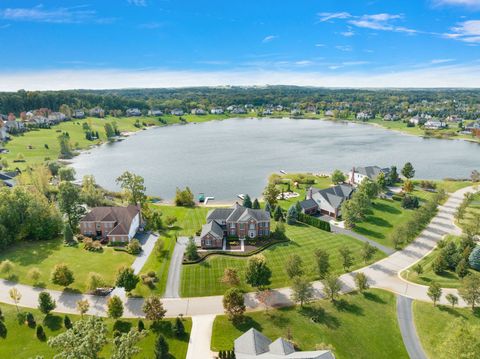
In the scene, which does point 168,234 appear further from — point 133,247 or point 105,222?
point 105,222

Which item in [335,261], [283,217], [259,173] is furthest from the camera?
[259,173]

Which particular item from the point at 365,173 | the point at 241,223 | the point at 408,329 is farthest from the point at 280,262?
the point at 365,173

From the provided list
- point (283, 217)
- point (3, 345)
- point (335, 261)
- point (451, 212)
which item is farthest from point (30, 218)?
point (451, 212)

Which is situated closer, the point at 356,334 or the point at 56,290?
the point at 356,334

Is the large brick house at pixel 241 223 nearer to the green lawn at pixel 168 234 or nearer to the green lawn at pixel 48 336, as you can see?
the green lawn at pixel 168 234

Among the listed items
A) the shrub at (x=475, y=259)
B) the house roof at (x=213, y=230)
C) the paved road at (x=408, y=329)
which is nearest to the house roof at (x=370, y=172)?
the shrub at (x=475, y=259)

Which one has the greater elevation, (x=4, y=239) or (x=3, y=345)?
(x=4, y=239)

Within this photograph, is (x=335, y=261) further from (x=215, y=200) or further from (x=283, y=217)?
(x=215, y=200)

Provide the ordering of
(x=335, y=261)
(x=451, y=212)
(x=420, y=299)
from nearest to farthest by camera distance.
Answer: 1. (x=420, y=299)
2. (x=335, y=261)
3. (x=451, y=212)
